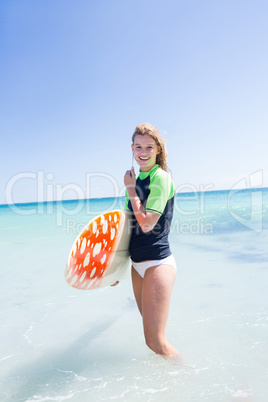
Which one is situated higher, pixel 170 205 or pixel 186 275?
pixel 170 205

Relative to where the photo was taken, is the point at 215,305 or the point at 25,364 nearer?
the point at 25,364

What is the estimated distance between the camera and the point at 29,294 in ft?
13.2

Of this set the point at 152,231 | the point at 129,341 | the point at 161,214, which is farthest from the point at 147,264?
the point at 129,341

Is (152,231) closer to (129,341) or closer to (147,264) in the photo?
(147,264)

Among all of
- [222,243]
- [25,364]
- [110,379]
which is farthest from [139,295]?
[222,243]

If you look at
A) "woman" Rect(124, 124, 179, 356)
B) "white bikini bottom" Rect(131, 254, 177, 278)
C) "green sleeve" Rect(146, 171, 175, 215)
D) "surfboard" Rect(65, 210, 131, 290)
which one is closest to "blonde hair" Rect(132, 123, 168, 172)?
"woman" Rect(124, 124, 179, 356)

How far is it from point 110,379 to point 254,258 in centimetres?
394

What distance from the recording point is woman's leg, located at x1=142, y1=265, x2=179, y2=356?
1783 mm

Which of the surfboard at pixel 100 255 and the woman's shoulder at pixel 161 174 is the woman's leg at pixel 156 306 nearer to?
the surfboard at pixel 100 255

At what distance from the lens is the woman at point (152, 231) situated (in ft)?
5.70

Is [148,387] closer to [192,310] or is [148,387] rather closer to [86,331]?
[86,331]

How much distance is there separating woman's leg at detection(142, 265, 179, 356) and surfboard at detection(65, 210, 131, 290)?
0.31 metres

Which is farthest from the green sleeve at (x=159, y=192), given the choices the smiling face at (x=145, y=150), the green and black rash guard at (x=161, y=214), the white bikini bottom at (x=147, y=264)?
the white bikini bottom at (x=147, y=264)

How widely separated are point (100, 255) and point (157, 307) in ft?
1.77
